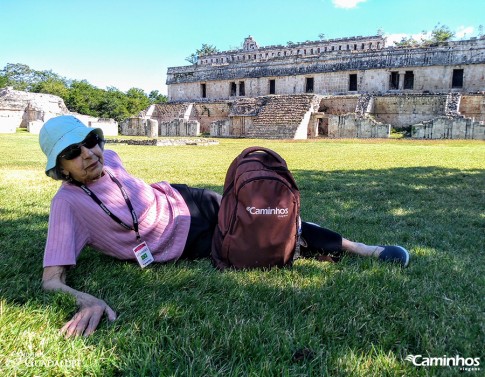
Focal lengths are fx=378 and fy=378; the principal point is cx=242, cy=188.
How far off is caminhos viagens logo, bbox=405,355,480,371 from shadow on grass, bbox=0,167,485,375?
1.4 inches

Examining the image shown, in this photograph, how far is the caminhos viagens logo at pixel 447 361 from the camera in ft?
4.65

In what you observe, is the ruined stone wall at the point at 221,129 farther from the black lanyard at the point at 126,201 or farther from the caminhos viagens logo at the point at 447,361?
the caminhos viagens logo at the point at 447,361

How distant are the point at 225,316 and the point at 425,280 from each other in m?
1.25

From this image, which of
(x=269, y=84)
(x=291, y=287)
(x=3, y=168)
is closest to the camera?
(x=291, y=287)

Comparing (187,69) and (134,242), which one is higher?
(187,69)

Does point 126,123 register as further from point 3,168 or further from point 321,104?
point 3,168

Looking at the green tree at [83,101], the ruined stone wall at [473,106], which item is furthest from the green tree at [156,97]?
the ruined stone wall at [473,106]

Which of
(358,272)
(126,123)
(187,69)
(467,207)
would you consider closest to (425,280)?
(358,272)

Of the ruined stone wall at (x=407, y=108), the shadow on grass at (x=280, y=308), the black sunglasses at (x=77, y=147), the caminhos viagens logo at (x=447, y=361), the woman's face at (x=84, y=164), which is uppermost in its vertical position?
the ruined stone wall at (x=407, y=108)

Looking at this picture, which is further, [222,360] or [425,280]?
[425,280]

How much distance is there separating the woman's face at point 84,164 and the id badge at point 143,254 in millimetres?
477

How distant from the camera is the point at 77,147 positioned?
202 cm

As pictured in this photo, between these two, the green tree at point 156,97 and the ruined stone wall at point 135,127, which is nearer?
the ruined stone wall at point 135,127

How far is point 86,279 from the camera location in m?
2.12
